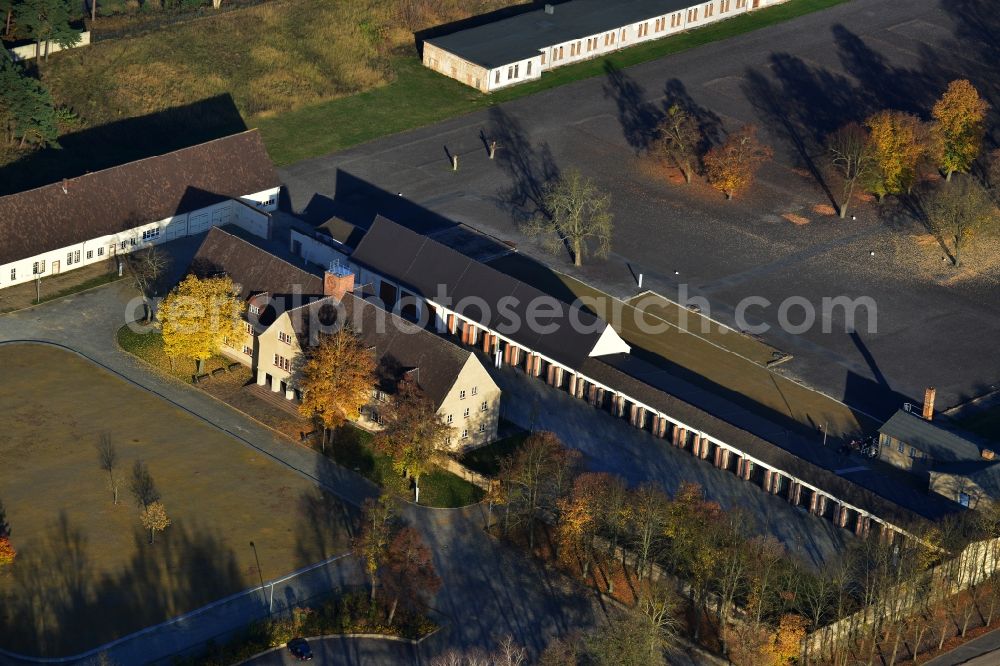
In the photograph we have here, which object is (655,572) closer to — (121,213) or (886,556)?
Result: (886,556)

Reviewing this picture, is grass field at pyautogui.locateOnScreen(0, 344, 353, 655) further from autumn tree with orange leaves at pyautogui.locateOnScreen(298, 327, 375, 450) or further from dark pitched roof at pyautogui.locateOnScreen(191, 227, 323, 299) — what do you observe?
dark pitched roof at pyautogui.locateOnScreen(191, 227, 323, 299)

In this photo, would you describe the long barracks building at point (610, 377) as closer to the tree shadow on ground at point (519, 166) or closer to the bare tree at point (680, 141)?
the tree shadow on ground at point (519, 166)

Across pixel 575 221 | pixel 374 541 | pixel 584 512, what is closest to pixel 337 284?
pixel 374 541

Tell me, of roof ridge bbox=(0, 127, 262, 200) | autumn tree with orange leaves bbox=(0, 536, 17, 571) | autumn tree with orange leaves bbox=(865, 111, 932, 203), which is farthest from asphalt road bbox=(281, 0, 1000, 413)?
autumn tree with orange leaves bbox=(0, 536, 17, 571)

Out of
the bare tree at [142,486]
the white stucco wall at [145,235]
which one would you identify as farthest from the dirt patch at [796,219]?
the bare tree at [142,486]

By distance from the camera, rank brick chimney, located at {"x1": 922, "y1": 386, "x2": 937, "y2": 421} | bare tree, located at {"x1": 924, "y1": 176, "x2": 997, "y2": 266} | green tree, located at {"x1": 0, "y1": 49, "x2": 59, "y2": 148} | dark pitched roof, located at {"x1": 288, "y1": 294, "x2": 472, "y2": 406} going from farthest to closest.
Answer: green tree, located at {"x1": 0, "y1": 49, "x2": 59, "y2": 148} < bare tree, located at {"x1": 924, "y1": 176, "x2": 997, "y2": 266} < brick chimney, located at {"x1": 922, "y1": 386, "x2": 937, "y2": 421} < dark pitched roof, located at {"x1": 288, "y1": 294, "x2": 472, "y2": 406}

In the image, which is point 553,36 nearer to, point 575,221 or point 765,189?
point 765,189

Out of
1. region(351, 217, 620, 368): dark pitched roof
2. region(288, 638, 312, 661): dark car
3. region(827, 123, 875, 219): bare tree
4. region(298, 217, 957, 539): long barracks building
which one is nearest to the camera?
region(288, 638, 312, 661): dark car
